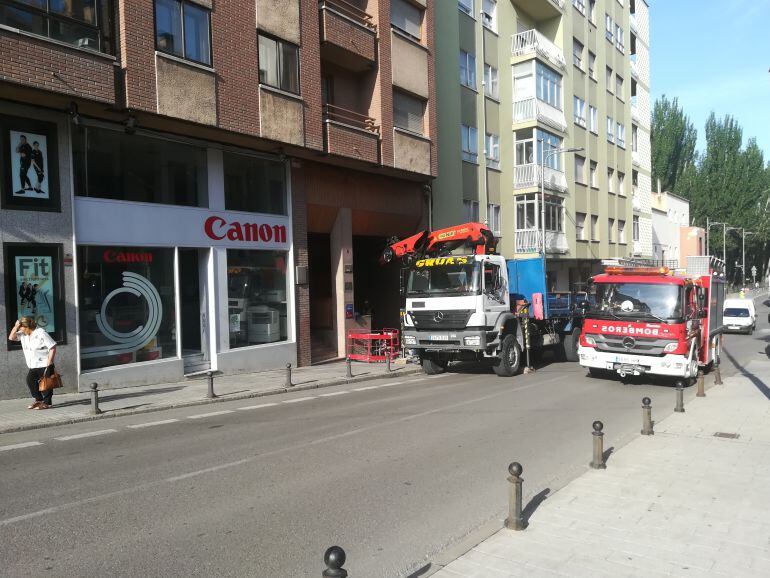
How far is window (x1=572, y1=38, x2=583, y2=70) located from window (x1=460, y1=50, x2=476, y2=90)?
1151 cm

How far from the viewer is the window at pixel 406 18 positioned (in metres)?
21.1

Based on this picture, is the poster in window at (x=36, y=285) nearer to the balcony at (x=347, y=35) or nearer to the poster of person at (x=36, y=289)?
the poster of person at (x=36, y=289)

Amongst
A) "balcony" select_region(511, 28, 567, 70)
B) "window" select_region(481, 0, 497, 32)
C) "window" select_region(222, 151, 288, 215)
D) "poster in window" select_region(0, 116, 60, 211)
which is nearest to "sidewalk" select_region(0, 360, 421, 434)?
"poster in window" select_region(0, 116, 60, 211)

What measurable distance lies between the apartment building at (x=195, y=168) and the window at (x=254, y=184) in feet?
0.14

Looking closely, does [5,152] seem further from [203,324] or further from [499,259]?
[499,259]

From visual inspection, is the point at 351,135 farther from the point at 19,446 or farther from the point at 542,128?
the point at 542,128

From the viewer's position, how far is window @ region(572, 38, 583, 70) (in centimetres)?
3556

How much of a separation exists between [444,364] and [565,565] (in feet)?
41.7

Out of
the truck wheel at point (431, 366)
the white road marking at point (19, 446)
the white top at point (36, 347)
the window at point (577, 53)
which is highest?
the window at point (577, 53)

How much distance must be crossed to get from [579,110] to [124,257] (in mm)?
29343

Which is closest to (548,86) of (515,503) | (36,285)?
(36,285)

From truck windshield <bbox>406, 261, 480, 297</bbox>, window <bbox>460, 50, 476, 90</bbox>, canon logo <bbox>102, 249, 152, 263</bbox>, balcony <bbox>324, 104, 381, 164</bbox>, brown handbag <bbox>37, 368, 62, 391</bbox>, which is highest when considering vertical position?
window <bbox>460, 50, 476, 90</bbox>

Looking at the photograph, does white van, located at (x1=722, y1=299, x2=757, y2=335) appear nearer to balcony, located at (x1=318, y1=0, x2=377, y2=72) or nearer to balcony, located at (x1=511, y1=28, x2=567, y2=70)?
balcony, located at (x1=511, y1=28, x2=567, y2=70)

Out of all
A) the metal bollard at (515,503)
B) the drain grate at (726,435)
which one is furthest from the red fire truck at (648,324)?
the metal bollard at (515,503)
